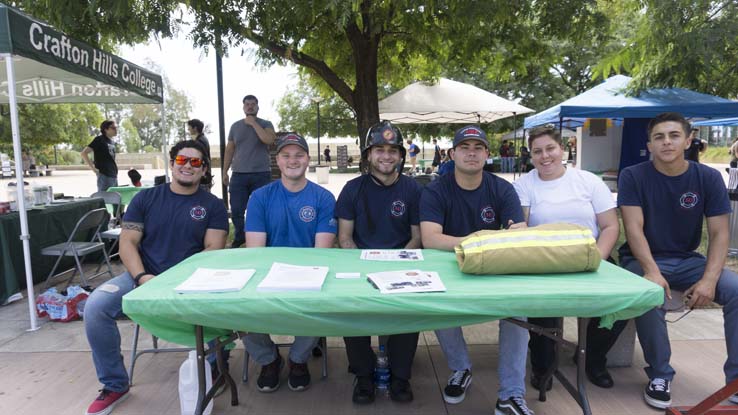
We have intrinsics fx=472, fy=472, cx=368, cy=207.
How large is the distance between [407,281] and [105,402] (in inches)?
77.6

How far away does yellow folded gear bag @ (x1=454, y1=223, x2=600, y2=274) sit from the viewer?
2150 millimetres

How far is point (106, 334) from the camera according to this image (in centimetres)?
270

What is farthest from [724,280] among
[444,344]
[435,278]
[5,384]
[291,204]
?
[5,384]

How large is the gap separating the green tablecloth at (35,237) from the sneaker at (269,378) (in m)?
3.34

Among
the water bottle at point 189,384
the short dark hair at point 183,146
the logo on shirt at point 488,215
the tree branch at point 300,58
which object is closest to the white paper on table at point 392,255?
the logo on shirt at point 488,215

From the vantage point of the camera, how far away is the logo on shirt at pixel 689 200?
9.83 ft

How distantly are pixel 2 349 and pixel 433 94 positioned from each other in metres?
7.80

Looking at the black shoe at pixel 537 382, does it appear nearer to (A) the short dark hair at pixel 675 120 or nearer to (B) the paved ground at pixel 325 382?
(B) the paved ground at pixel 325 382

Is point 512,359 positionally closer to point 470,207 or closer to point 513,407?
point 513,407

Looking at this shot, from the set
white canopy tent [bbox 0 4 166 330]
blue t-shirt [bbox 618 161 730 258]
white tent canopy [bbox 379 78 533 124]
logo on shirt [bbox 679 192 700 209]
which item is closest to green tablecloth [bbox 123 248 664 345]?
blue t-shirt [bbox 618 161 730 258]

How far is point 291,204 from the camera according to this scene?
315 cm

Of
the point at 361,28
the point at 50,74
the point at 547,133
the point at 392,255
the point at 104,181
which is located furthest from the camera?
the point at 104,181

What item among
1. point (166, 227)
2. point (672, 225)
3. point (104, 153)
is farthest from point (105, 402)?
point (104, 153)

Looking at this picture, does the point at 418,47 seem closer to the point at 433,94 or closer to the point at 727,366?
the point at 433,94
